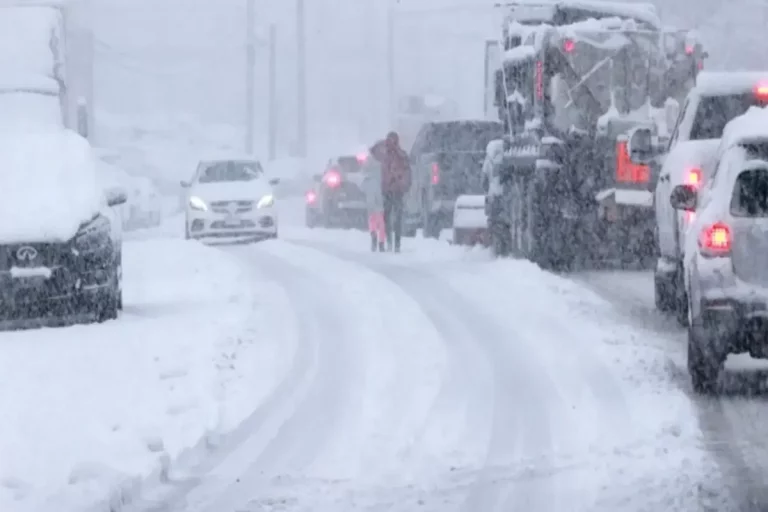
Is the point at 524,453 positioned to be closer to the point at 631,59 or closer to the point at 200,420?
the point at 200,420

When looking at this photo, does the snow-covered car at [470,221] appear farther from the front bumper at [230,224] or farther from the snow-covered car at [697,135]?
the snow-covered car at [697,135]

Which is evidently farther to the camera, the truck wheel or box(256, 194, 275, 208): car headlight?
box(256, 194, 275, 208): car headlight

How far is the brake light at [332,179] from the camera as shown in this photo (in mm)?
30547

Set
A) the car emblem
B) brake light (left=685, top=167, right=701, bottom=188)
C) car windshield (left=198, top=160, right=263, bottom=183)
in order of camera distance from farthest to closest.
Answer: car windshield (left=198, top=160, right=263, bottom=183) → the car emblem → brake light (left=685, top=167, right=701, bottom=188)

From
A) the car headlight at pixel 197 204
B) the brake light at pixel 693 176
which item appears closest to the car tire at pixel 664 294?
the brake light at pixel 693 176

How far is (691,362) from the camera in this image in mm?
9398

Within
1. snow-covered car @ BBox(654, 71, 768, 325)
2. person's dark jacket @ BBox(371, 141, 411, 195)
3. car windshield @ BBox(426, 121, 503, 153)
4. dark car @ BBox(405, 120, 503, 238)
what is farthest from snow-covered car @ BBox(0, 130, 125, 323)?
car windshield @ BBox(426, 121, 503, 153)

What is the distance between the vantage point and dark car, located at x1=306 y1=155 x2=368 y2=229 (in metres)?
30.5

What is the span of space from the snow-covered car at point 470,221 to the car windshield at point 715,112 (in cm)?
845

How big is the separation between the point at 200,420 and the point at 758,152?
3906mm

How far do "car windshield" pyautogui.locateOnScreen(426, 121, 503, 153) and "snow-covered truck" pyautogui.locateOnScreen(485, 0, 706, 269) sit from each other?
5.62m

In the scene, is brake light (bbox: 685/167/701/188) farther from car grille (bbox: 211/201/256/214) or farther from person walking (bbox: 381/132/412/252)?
car grille (bbox: 211/201/256/214)

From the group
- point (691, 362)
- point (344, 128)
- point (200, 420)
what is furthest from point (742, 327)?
point (344, 128)

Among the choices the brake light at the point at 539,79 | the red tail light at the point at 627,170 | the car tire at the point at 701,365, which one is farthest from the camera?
the brake light at the point at 539,79
